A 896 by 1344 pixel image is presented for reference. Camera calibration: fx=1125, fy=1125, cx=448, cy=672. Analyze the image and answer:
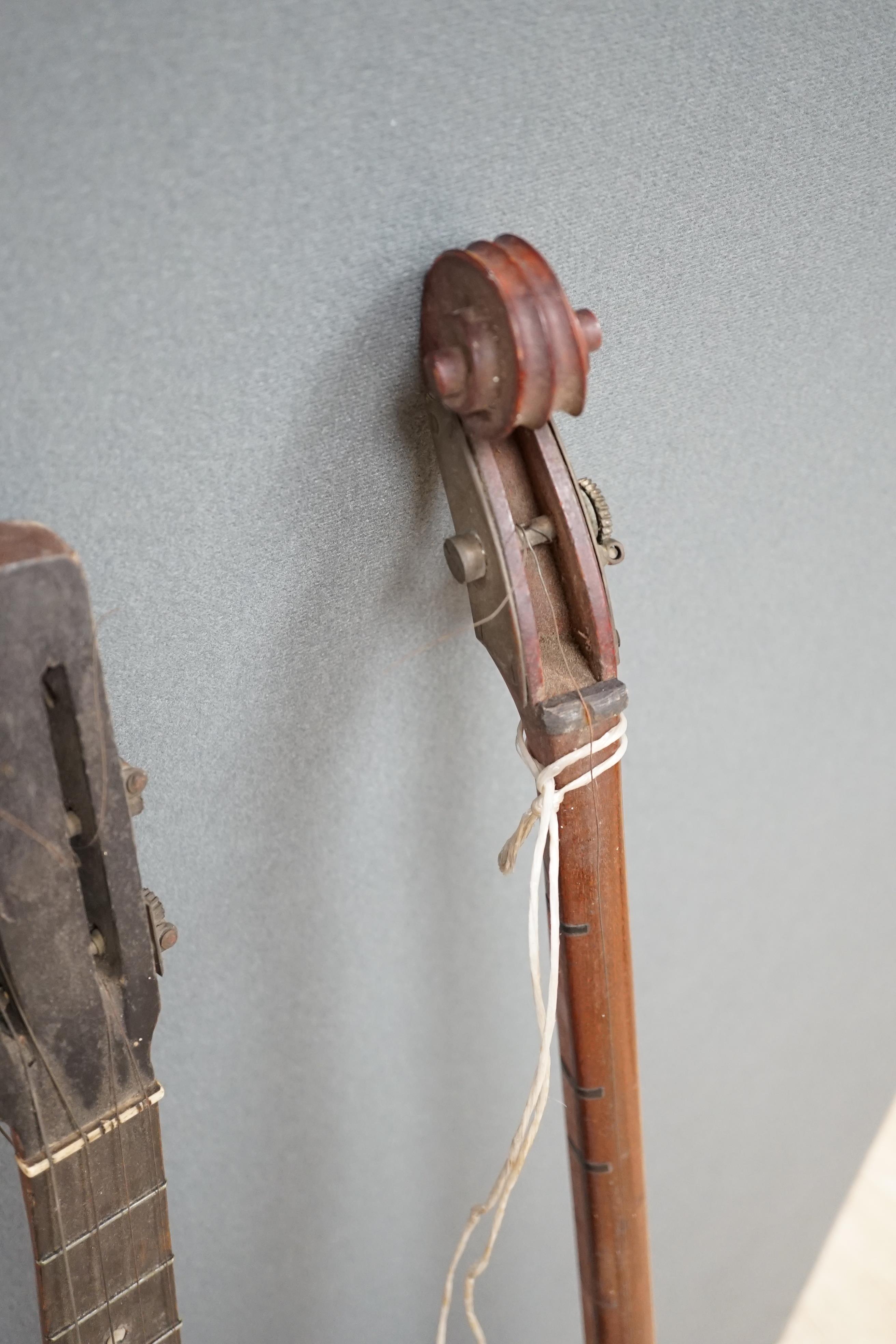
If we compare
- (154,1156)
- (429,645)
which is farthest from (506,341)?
(154,1156)

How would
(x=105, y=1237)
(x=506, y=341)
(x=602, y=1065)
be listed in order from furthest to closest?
(x=602, y=1065), (x=105, y=1237), (x=506, y=341)

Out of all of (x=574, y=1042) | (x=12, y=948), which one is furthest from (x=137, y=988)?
(x=574, y=1042)

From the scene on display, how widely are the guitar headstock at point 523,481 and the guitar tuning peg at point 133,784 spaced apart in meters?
0.18

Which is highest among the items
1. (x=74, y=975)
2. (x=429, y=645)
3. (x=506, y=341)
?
(x=506, y=341)

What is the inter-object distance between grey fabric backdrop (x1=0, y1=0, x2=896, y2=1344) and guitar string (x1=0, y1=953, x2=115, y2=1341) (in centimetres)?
12

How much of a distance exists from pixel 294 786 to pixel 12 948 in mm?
221

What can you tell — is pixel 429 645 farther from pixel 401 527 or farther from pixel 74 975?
pixel 74 975

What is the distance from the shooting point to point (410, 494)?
2.03ft

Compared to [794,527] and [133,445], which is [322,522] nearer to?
[133,445]

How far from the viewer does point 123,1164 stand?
1.91 ft

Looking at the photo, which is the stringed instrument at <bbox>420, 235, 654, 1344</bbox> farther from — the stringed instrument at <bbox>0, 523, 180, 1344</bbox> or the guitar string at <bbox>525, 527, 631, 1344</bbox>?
the stringed instrument at <bbox>0, 523, 180, 1344</bbox>

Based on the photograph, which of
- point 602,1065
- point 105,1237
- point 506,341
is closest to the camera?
point 506,341

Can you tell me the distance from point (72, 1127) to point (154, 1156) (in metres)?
0.06

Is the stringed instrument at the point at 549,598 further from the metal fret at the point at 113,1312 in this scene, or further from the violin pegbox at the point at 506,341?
the metal fret at the point at 113,1312
